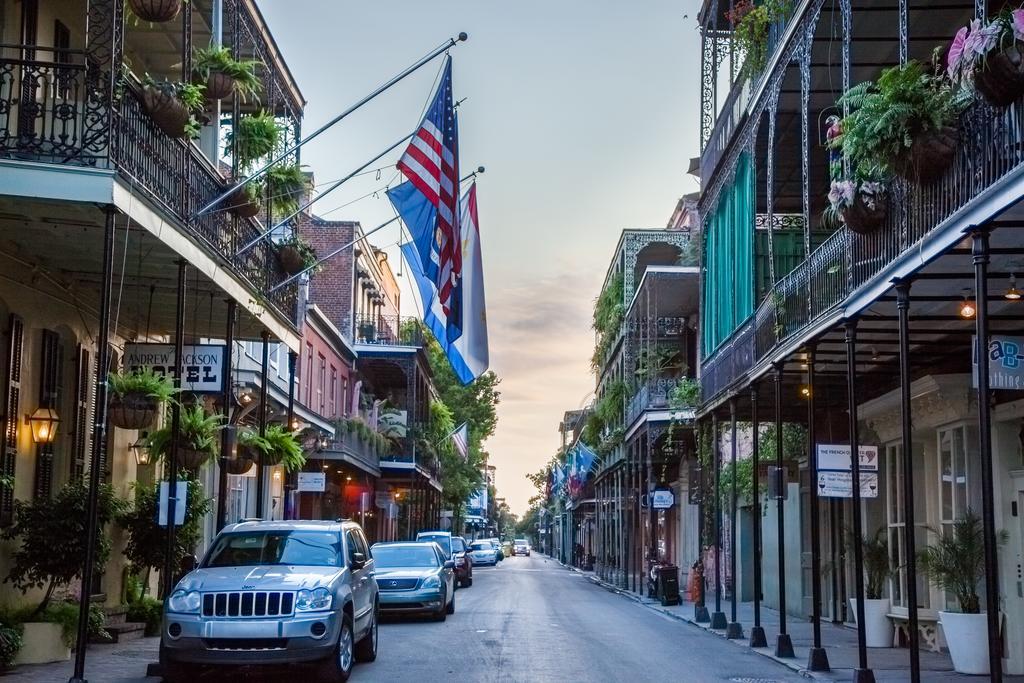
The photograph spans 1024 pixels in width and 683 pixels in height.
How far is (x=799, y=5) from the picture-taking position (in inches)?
659

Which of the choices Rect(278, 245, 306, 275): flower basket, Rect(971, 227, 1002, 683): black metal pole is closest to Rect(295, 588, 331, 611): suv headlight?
Rect(971, 227, 1002, 683): black metal pole

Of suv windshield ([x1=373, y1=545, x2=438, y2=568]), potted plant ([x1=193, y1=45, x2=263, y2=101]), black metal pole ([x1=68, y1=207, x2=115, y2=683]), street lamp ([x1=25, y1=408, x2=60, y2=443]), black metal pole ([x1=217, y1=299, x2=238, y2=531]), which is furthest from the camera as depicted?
suv windshield ([x1=373, y1=545, x2=438, y2=568])

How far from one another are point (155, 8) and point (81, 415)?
655 cm

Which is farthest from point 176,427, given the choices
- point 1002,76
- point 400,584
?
point 1002,76

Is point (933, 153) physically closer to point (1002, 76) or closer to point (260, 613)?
point (1002, 76)

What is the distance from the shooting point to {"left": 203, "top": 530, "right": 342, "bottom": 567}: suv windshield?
1473 cm

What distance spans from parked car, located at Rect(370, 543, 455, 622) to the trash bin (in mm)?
8785

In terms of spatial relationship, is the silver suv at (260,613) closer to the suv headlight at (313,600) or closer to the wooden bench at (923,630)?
the suv headlight at (313,600)

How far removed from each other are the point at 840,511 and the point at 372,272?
31.4 meters

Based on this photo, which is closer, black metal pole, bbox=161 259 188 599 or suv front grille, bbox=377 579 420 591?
black metal pole, bbox=161 259 188 599

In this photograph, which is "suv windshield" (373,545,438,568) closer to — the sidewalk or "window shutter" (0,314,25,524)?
the sidewalk

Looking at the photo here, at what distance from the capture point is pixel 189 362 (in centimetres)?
1712

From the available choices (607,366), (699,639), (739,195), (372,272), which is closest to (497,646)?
(699,639)

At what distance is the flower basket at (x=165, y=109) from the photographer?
14.4 metres
